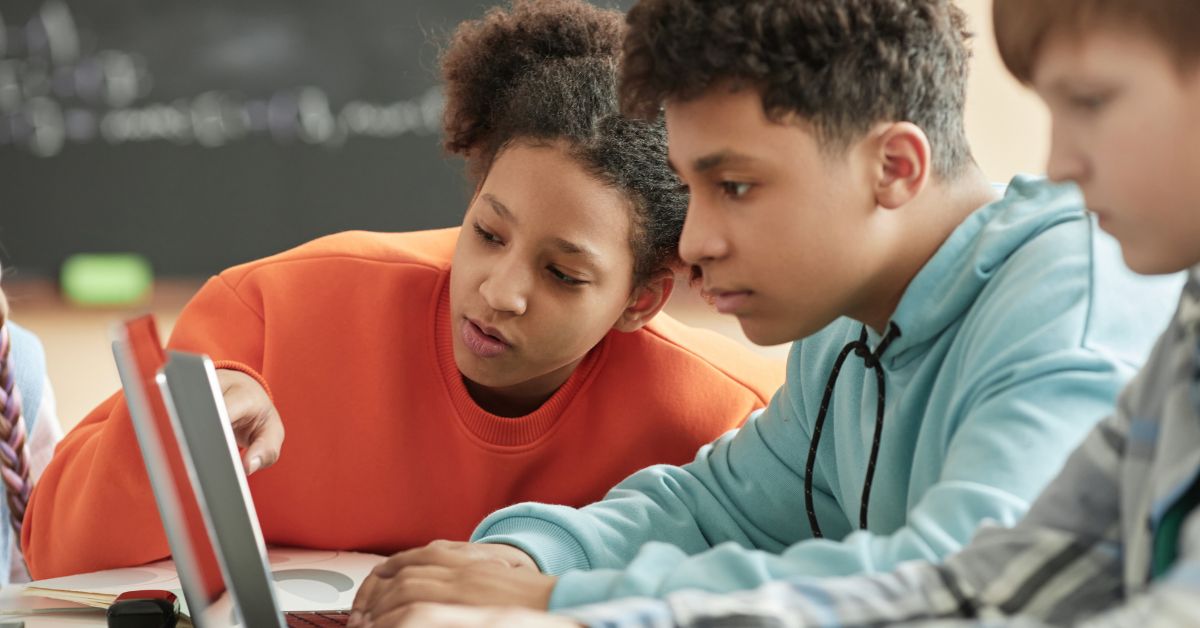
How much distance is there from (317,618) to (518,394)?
0.44 meters

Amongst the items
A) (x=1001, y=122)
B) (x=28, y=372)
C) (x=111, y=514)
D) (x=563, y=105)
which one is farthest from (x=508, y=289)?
(x=1001, y=122)

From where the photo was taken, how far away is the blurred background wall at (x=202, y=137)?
2.37 metres

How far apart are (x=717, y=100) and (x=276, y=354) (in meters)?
0.63

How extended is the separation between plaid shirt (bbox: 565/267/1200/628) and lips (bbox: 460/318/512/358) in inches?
22.7

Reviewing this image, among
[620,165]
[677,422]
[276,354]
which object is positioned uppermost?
[620,165]

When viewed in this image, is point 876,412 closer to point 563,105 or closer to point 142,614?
point 563,105

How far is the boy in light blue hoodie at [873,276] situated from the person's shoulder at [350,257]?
417 mm

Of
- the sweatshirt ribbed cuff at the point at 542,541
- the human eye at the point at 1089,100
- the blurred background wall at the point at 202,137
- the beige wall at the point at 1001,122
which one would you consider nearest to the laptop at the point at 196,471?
Answer: the sweatshirt ribbed cuff at the point at 542,541

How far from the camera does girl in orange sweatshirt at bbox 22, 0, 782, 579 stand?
1.13m

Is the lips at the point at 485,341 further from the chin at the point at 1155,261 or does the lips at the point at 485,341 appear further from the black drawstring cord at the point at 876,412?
the chin at the point at 1155,261

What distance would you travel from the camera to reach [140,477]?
3.73ft

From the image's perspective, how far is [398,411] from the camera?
1.28 meters

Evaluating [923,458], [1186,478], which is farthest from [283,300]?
[1186,478]

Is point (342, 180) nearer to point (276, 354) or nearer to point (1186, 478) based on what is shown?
point (276, 354)
